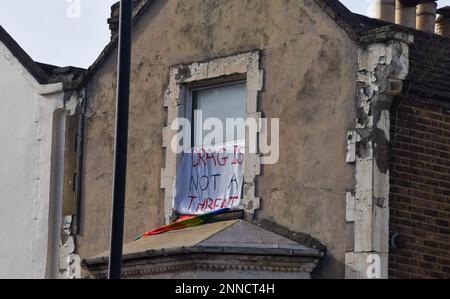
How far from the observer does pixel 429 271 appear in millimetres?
18859

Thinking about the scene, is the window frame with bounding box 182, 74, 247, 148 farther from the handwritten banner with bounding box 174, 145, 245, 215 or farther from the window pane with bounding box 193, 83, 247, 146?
the handwritten banner with bounding box 174, 145, 245, 215

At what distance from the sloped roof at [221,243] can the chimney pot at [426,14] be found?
5.03m

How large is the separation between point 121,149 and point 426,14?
823cm

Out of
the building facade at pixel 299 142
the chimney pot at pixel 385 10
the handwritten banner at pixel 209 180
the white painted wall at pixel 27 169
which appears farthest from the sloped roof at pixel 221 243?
the chimney pot at pixel 385 10

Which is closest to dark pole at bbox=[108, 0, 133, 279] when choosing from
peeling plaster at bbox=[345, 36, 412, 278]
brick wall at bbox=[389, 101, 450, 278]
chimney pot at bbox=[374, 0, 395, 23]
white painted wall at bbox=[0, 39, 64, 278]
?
peeling plaster at bbox=[345, 36, 412, 278]

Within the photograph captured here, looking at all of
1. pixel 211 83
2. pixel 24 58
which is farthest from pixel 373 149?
pixel 24 58

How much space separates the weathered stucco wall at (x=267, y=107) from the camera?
62.2 feet

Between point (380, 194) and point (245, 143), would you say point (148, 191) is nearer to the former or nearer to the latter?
point (245, 143)

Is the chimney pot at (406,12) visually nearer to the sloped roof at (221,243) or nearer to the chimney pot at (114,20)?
the chimney pot at (114,20)

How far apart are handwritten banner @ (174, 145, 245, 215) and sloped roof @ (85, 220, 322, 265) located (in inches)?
16.0

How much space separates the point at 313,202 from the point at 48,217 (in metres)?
4.65

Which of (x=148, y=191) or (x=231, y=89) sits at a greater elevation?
(x=231, y=89)

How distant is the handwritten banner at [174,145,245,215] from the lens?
20.0 meters
